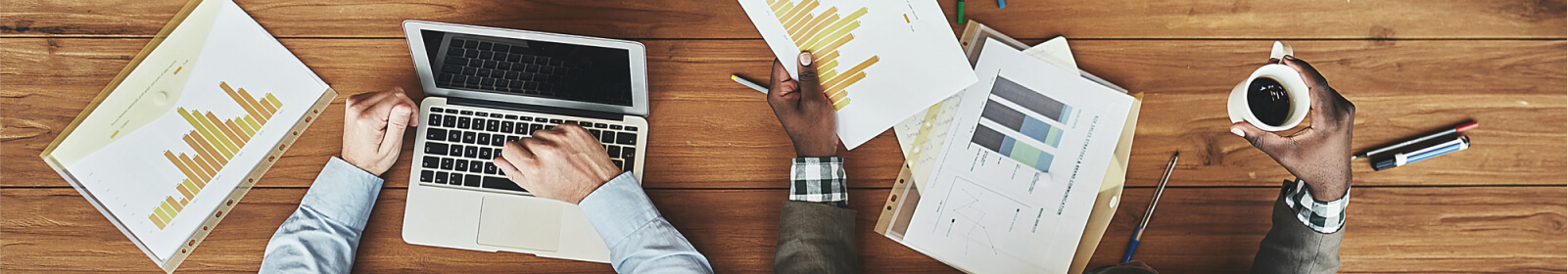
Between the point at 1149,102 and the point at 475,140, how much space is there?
2.81 ft

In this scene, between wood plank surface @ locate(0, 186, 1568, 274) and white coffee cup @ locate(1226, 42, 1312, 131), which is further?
wood plank surface @ locate(0, 186, 1568, 274)

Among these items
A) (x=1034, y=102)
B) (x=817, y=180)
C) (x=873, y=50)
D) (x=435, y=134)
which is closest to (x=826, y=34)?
(x=873, y=50)

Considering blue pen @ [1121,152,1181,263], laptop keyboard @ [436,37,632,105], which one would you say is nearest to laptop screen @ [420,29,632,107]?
laptop keyboard @ [436,37,632,105]

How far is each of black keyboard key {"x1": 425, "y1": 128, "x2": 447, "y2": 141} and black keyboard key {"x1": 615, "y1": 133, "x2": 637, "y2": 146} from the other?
215 mm

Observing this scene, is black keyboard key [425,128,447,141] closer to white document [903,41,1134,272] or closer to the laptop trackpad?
the laptop trackpad

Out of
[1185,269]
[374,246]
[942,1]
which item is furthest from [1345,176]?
[374,246]

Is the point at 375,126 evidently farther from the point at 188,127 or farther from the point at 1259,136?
the point at 1259,136

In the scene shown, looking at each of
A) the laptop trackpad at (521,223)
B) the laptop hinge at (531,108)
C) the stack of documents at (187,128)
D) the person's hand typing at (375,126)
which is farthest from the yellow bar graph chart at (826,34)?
the stack of documents at (187,128)

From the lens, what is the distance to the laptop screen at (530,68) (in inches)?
31.7

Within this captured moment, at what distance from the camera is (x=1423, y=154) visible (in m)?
0.94

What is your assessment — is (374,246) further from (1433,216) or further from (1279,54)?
(1433,216)

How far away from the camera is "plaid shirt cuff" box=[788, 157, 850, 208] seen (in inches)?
35.7

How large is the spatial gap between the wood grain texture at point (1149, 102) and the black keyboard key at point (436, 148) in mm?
85

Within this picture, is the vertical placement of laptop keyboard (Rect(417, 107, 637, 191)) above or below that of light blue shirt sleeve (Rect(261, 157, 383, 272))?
above
